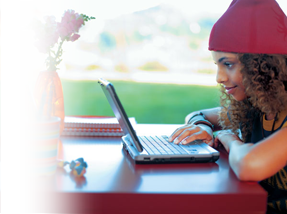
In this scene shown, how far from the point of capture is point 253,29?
3.44ft

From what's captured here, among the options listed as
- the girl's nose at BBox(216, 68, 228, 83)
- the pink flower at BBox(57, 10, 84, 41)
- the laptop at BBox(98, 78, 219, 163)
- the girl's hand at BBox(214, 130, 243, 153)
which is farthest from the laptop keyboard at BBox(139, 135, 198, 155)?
the pink flower at BBox(57, 10, 84, 41)

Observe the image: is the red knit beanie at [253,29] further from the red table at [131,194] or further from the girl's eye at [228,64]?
the red table at [131,194]

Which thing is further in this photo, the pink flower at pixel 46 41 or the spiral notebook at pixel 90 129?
the spiral notebook at pixel 90 129

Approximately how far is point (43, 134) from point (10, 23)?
450 centimetres

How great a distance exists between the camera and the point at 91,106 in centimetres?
652

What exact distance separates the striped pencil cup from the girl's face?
1.77 feet

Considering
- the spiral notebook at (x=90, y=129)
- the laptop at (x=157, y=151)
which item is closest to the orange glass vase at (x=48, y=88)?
the spiral notebook at (x=90, y=129)

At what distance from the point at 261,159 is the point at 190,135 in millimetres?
290

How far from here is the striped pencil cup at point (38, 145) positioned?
79 centimetres

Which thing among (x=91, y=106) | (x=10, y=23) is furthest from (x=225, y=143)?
(x=91, y=106)

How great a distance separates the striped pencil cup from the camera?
2.59ft

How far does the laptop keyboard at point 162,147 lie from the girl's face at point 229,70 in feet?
0.79

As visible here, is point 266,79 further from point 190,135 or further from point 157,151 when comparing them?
point 157,151

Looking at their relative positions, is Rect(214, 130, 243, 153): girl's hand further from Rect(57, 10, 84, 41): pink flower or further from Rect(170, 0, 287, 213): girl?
Rect(57, 10, 84, 41): pink flower
